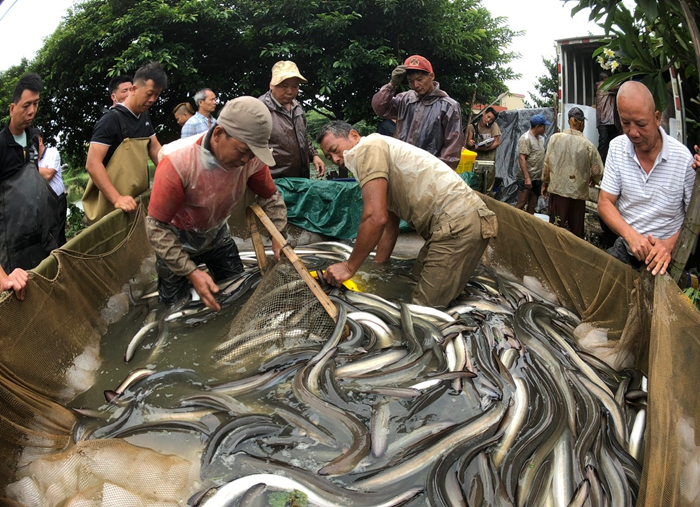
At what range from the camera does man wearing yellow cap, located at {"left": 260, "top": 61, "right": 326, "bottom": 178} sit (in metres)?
6.28

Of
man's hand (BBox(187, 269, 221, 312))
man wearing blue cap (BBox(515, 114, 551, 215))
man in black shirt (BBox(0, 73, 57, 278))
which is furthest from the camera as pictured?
man wearing blue cap (BBox(515, 114, 551, 215))

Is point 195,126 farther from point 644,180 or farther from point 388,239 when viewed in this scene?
point 644,180

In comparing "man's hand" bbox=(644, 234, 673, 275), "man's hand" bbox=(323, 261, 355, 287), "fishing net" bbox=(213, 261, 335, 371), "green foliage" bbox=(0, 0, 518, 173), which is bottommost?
"fishing net" bbox=(213, 261, 335, 371)

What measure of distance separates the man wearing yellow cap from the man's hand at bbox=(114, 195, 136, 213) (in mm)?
2068

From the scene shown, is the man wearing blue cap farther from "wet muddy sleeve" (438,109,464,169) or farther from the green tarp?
the green tarp

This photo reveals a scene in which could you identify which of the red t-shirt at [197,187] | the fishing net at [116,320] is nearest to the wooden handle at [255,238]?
the red t-shirt at [197,187]

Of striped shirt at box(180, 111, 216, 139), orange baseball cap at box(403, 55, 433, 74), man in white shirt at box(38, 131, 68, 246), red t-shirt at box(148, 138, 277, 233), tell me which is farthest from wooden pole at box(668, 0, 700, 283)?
striped shirt at box(180, 111, 216, 139)

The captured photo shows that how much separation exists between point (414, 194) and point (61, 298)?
9.04 ft

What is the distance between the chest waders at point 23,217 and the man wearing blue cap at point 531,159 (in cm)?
727

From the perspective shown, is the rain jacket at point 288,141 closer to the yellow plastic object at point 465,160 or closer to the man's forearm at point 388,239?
the man's forearm at point 388,239

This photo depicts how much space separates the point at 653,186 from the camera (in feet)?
12.4

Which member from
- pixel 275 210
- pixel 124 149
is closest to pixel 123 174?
pixel 124 149

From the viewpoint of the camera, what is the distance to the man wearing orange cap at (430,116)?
253 inches

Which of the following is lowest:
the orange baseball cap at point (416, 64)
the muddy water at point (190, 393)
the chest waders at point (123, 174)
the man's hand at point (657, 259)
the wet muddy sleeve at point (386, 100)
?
the muddy water at point (190, 393)
